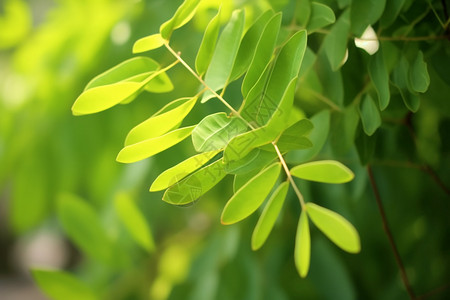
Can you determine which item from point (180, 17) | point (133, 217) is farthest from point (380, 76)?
point (133, 217)

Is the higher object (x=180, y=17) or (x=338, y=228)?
(x=180, y=17)

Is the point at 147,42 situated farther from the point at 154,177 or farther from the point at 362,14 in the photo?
the point at 154,177

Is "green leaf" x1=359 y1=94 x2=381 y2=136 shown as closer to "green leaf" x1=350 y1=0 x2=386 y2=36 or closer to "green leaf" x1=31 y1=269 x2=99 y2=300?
"green leaf" x1=350 y1=0 x2=386 y2=36

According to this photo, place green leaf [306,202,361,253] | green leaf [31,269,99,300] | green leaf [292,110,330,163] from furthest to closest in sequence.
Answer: green leaf [31,269,99,300], green leaf [292,110,330,163], green leaf [306,202,361,253]

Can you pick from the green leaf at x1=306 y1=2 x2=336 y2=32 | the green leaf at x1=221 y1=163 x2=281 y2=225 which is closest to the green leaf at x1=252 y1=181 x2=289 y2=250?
the green leaf at x1=221 y1=163 x2=281 y2=225

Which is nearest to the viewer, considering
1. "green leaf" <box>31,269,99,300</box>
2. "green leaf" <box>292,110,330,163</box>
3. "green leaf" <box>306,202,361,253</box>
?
"green leaf" <box>306,202,361,253</box>

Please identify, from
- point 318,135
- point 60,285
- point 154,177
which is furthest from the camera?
point 154,177

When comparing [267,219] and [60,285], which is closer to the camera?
[267,219]
